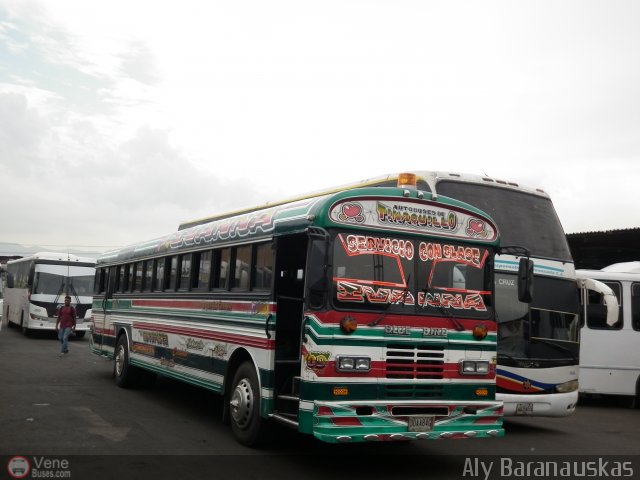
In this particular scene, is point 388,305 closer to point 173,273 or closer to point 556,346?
point 556,346

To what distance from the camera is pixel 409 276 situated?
8.21m

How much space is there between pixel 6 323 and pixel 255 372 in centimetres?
3336

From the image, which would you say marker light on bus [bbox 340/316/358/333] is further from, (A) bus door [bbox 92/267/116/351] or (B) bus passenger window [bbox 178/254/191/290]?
(A) bus door [bbox 92/267/116/351]

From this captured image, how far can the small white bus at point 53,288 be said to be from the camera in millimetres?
28797

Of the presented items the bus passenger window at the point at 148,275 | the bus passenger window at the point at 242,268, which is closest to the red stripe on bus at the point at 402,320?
the bus passenger window at the point at 242,268

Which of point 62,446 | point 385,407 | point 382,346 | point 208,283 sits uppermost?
point 208,283

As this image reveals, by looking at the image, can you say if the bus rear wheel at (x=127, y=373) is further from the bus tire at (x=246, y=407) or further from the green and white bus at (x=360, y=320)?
the bus tire at (x=246, y=407)

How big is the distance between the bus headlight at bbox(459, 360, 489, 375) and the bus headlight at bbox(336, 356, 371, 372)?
130 centimetres

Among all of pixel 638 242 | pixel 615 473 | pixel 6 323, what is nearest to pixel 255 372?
pixel 615 473

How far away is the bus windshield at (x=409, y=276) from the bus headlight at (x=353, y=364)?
535 mm

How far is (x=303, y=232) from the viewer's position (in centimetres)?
818

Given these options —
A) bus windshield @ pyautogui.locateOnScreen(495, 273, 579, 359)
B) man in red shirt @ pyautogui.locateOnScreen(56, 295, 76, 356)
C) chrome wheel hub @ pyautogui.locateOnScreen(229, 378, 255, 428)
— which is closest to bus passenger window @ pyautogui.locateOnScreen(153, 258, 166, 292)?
chrome wheel hub @ pyautogui.locateOnScreen(229, 378, 255, 428)

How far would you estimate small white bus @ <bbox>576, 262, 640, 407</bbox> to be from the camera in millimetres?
15664

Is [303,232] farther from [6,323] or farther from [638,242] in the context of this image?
[6,323]
